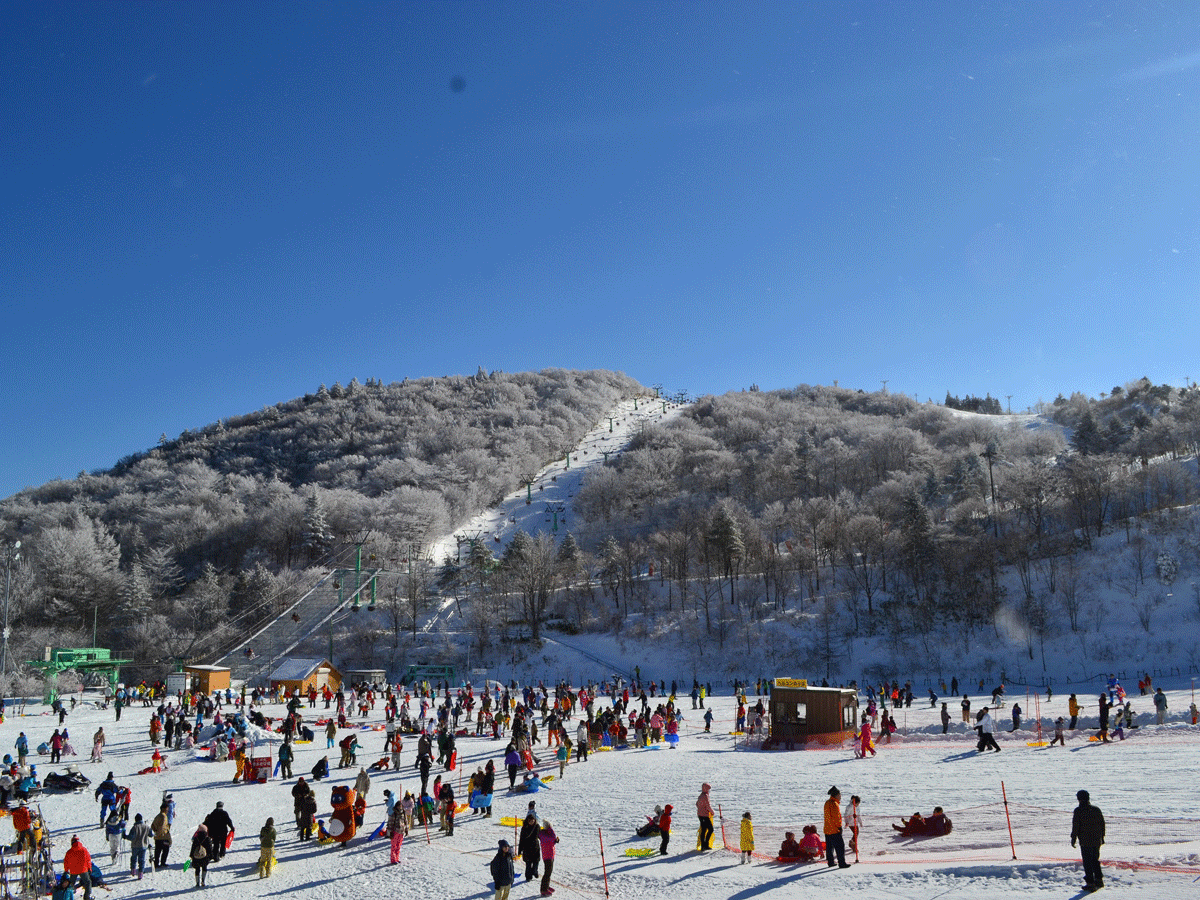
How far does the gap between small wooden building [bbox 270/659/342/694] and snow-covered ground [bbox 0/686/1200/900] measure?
12.4m

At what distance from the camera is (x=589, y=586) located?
5578 cm

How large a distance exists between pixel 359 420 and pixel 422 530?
68.5m

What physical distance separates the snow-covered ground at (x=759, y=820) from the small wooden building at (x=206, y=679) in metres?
11.7

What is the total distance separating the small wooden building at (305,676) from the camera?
34.6 metres

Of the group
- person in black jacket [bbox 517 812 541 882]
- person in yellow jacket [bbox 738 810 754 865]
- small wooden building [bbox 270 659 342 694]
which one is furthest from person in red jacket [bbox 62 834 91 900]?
small wooden building [bbox 270 659 342 694]

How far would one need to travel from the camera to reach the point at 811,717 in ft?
72.7

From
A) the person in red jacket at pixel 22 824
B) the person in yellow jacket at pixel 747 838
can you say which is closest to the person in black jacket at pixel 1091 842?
the person in yellow jacket at pixel 747 838

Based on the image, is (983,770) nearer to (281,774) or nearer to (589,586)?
(281,774)

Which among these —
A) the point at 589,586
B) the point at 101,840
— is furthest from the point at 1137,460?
the point at 101,840

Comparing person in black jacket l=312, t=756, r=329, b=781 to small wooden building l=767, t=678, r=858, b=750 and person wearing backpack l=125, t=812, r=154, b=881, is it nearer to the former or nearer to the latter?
person wearing backpack l=125, t=812, r=154, b=881

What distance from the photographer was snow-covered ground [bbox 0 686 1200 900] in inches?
373

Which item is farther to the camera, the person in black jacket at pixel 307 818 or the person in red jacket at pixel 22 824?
the person in black jacket at pixel 307 818

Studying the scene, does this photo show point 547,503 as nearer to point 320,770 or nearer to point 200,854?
point 320,770

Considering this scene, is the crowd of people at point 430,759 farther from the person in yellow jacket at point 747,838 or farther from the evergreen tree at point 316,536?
the evergreen tree at point 316,536
